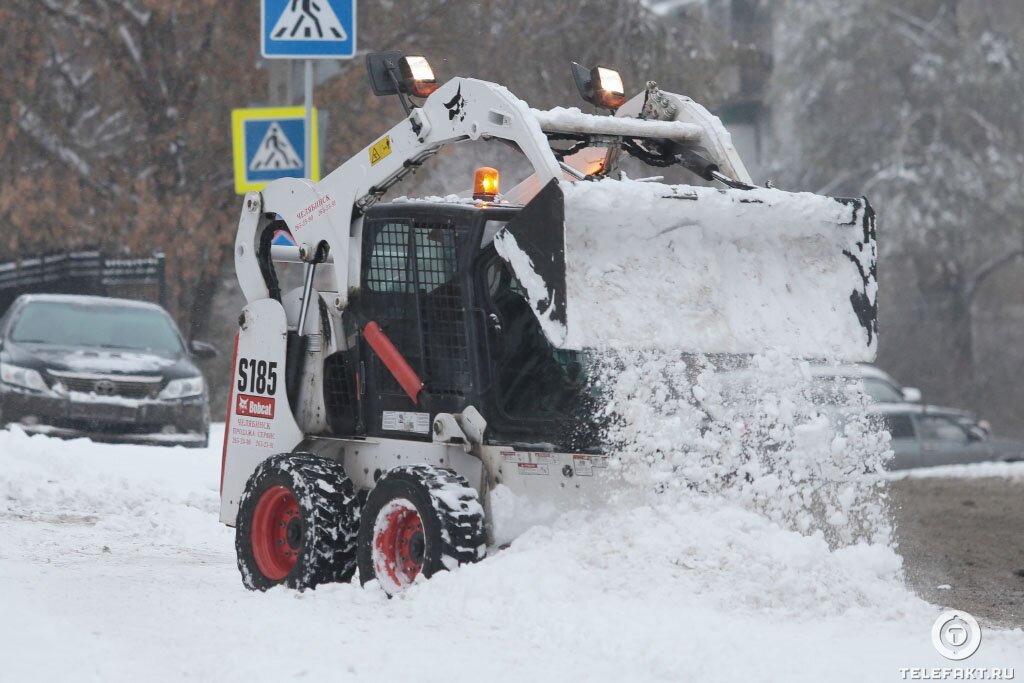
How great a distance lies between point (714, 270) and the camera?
23.2 ft

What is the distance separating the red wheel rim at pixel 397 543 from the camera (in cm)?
694

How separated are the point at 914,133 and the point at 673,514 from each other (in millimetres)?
22633

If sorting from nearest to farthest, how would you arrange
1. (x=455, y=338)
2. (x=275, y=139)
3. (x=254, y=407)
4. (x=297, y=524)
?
(x=455, y=338)
(x=297, y=524)
(x=254, y=407)
(x=275, y=139)

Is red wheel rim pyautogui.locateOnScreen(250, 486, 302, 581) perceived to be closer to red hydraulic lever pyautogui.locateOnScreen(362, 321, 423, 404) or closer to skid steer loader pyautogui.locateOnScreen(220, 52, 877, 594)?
skid steer loader pyautogui.locateOnScreen(220, 52, 877, 594)

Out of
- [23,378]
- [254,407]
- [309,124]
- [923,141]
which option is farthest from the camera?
[923,141]

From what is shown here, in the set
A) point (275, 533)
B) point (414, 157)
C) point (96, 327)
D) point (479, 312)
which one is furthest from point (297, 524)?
point (96, 327)

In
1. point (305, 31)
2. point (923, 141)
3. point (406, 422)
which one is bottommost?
point (406, 422)

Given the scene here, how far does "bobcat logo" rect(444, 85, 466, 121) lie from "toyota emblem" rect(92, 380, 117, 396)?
731 cm

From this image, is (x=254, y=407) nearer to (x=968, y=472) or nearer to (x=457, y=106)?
(x=457, y=106)

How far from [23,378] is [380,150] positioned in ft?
23.1

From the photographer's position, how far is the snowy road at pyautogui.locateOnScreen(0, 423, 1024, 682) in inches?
213

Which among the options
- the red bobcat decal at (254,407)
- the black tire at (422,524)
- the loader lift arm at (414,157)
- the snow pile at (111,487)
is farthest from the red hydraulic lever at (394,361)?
the snow pile at (111,487)

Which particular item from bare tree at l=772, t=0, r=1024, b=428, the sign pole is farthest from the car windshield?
bare tree at l=772, t=0, r=1024, b=428

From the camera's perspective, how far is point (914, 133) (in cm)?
2791
